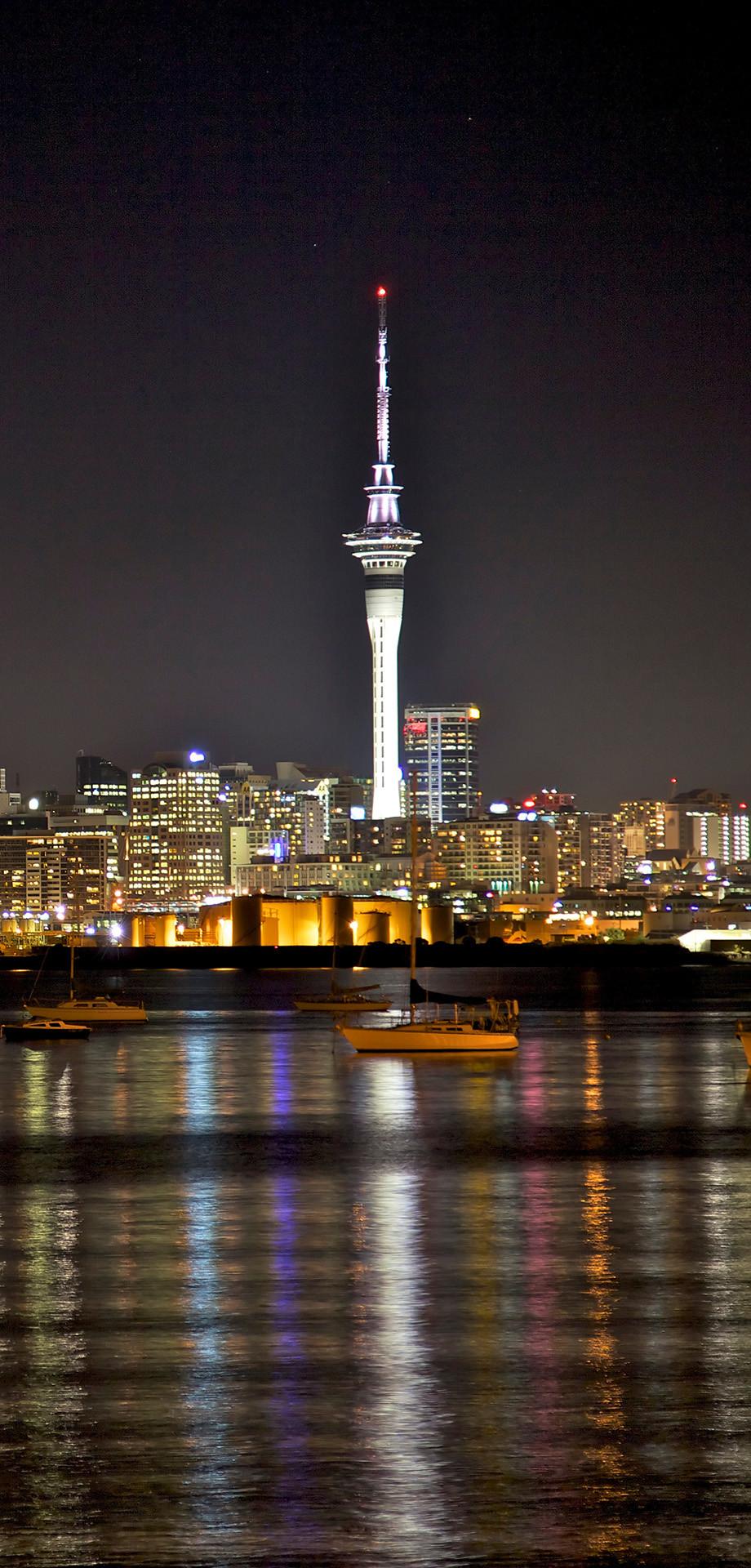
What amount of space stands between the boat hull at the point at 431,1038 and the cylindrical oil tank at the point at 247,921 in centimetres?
12441

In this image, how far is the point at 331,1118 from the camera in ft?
132

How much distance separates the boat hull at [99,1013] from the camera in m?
76.6

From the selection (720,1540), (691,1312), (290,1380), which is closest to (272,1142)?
(691,1312)

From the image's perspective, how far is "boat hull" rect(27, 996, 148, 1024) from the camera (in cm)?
7656

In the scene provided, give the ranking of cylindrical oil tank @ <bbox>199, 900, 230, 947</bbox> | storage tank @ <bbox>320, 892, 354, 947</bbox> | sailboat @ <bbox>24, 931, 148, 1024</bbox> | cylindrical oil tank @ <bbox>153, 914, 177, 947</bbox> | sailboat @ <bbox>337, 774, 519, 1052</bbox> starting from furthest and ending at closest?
cylindrical oil tank @ <bbox>153, 914, 177, 947</bbox> → cylindrical oil tank @ <bbox>199, 900, 230, 947</bbox> → storage tank @ <bbox>320, 892, 354, 947</bbox> → sailboat @ <bbox>24, 931, 148, 1024</bbox> → sailboat @ <bbox>337, 774, 519, 1052</bbox>

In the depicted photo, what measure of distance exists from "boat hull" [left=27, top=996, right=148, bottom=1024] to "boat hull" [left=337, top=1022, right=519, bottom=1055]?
21.8 m

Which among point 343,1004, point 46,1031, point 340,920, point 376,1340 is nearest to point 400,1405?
point 376,1340

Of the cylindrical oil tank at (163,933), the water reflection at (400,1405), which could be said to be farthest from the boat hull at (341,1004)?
the cylindrical oil tank at (163,933)

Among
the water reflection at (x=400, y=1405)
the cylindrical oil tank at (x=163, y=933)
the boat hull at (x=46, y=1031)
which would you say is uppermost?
the cylindrical oil tank at (x=163, y=933)

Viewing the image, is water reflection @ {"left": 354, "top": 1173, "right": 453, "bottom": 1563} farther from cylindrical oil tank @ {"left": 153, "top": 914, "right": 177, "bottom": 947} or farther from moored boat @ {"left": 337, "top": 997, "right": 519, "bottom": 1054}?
cylindrical oil tank @ {"left": 153, "top": 914, "right": 177, "bottom": 947}

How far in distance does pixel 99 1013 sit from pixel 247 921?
106 metres

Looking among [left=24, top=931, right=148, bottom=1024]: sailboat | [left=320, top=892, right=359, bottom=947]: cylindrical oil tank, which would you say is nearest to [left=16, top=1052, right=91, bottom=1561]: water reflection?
[left=24, top=931, right=148, bottom=1024]: sailboat

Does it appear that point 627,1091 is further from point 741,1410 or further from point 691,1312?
point 741,1410

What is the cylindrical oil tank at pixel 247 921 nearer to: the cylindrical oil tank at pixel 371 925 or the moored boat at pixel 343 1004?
the cylindrical oil tank at pixel 371 925
